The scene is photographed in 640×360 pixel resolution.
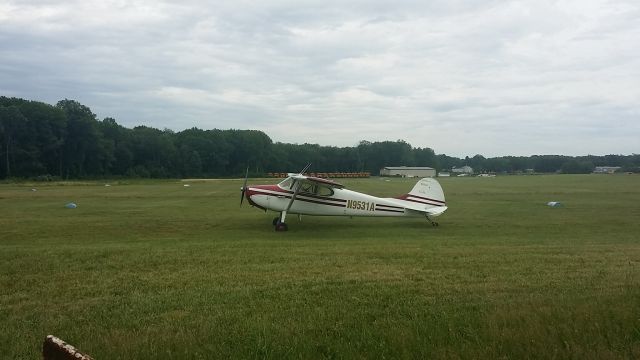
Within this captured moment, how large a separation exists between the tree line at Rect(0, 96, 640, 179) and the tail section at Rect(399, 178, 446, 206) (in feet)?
181

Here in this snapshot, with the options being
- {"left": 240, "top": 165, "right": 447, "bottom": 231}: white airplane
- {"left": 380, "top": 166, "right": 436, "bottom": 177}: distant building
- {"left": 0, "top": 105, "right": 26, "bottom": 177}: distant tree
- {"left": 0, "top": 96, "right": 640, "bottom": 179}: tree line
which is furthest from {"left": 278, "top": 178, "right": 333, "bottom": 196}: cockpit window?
{"left": 380, "top": 166, "right": 436, "bottom": 177}: distant building

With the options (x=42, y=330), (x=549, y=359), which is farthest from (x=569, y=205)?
(x=42, y=330)

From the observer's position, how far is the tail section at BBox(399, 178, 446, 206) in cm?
2069

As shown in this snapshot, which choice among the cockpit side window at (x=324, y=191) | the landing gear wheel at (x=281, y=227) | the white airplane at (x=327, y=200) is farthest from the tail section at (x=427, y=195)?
the landing gear wheel at (x=281, y=227)

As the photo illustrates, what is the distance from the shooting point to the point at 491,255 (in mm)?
10312

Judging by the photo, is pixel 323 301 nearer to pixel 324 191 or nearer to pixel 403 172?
pixel 324 191

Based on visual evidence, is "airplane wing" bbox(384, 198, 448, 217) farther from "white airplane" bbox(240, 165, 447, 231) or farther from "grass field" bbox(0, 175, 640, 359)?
"grass field" bbox(0, 175, 640, 359)

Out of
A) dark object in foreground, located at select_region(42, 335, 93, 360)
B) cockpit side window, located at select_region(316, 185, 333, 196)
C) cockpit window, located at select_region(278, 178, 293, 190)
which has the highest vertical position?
cockpit window, located at select_region(278, 178, 293, 190)

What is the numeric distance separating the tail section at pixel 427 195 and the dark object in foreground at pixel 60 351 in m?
18.2

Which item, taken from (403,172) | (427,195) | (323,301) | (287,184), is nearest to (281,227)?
(287,184)

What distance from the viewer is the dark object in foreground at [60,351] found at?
316 cm

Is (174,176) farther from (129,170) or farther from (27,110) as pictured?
(27,110)

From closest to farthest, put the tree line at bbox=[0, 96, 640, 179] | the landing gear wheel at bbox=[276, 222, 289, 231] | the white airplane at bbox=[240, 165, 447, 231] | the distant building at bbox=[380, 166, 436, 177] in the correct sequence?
the landing gear wheel at bbox=[276, 222, 289, 231] → the white airplane at bbox=[240, 165, 447, 231] → the tree line at bbox=[0, 96, 640, 179] → the distant building at bbox=[380, 166, 436, 177]

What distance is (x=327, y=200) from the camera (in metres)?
19.7
